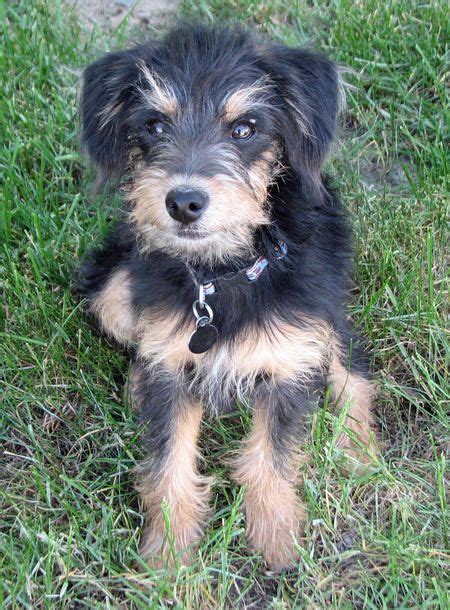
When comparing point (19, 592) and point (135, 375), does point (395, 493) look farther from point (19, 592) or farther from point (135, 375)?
point (19, 592)

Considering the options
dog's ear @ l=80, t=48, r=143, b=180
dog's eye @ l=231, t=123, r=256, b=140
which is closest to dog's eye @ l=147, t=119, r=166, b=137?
dog's ear @ l=80, t=48, r=143, b=180

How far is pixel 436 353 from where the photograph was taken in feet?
12.2

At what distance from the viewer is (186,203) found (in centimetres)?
254

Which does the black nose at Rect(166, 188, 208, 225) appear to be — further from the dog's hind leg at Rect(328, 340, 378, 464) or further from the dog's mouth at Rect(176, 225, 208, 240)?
the dog's hind leg at Rect(328, 340, 378, 464)

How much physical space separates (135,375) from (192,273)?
0.70m

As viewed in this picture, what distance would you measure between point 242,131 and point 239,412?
1.38 meters

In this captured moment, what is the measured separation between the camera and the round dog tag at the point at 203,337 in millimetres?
2963

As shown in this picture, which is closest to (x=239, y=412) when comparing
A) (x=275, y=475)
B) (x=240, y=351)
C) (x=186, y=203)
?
(x=275, y=475)

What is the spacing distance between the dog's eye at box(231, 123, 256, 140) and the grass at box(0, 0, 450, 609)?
3.99ft

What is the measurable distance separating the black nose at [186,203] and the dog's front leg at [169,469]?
853mm

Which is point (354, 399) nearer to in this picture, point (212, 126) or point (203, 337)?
point (203, 337)

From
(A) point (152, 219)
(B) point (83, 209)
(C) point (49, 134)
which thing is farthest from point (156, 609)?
(C) point (49, 134)

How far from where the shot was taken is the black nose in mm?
2545

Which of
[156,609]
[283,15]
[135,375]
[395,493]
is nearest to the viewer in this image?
[156,609]
